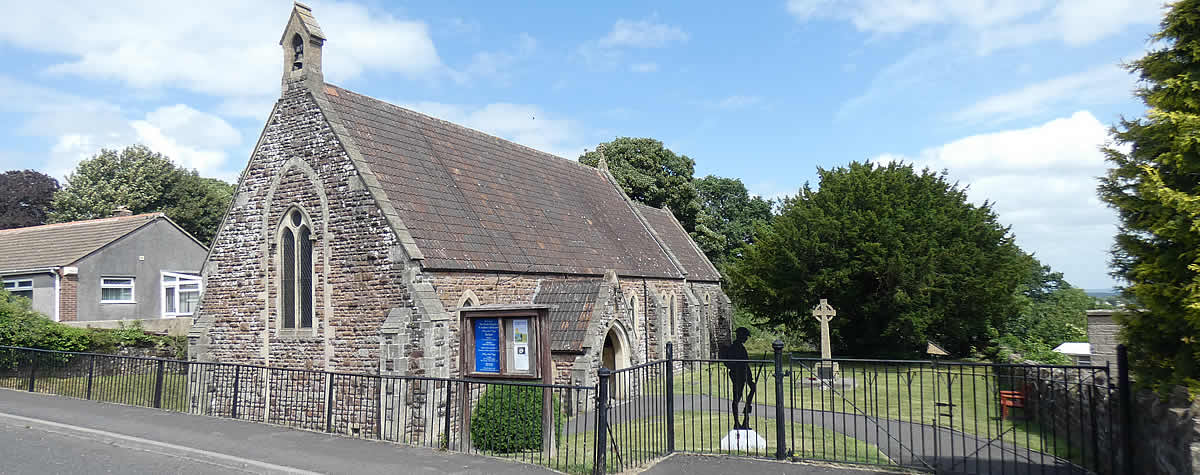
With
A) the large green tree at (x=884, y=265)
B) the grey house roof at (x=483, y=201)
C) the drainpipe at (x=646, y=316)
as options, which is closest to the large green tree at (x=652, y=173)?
the large green tree at (x=884, y=265)

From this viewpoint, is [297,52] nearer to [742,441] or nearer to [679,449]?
[679,449]

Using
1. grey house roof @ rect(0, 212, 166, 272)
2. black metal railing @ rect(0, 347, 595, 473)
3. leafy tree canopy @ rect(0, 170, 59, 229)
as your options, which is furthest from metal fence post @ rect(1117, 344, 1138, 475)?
leafy tree canopy @ rect(0, 170, 59, 229)

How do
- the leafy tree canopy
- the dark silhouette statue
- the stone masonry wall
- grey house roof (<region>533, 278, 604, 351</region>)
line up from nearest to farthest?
the dark silhouette statue, the stone masonry wall, grey house roof (<region>533, 278, 604, 351</region>), the leafy tree canopy

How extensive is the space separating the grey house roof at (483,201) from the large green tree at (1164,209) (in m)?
11.6

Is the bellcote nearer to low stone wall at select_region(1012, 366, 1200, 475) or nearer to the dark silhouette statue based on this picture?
the dark silhouette statue

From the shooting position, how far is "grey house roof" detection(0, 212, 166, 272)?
26969mm

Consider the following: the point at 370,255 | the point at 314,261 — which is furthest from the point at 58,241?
the point at 370,255

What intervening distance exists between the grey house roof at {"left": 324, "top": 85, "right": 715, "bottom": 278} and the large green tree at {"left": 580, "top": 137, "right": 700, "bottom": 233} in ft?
65.9

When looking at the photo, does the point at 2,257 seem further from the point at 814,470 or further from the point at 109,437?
the point at 814,470

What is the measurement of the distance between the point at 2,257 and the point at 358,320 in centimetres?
2259

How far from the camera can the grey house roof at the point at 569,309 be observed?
16.5m

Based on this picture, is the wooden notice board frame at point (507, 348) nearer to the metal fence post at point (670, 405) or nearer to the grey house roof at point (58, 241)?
the metal fence post at point (670, 405)

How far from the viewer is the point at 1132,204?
7480mm

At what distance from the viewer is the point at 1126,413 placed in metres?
8.25
